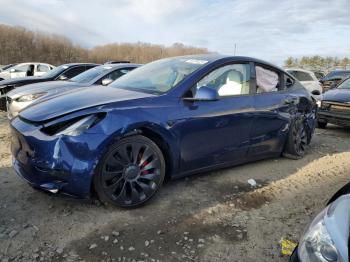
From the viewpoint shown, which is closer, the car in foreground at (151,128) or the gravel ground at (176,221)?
Result: the gravel ground at (176,221)

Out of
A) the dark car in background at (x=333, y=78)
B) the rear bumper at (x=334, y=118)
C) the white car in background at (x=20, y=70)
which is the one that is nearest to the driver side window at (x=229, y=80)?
the rear bumper at (x=334, y=118)

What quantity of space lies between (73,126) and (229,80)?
2.08 meters

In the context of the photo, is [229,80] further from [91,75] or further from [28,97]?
[91,75]

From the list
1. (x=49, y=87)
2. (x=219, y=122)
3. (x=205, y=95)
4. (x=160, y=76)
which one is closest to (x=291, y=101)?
(x=219, y=122)

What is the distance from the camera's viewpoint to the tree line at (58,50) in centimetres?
5869

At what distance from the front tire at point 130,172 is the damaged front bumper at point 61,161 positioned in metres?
0.13

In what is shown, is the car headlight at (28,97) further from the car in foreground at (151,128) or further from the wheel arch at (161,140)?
the wheel arch at (161,140)

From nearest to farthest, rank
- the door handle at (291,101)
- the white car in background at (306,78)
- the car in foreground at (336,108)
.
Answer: the door handle at (291,101) < the car in foreground at (336,108) < the white car in background at (306,78)

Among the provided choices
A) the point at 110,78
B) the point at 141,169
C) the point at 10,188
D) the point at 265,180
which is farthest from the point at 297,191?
the point at 110,78

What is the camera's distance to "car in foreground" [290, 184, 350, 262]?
151cm

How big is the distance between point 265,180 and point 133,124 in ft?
6.86

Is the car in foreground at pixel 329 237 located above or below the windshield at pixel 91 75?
below

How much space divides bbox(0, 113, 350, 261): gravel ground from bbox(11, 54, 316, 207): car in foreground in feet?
0.82

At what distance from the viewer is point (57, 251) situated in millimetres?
2623
